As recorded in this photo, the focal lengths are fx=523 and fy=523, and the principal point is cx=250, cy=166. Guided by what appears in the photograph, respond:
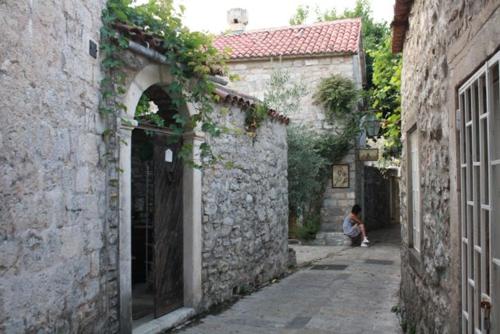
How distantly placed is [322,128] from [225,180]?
8.38 metres

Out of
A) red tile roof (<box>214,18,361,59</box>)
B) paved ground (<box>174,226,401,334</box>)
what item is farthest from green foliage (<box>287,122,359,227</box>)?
paved ground (<box>174,226,401,334</box>)

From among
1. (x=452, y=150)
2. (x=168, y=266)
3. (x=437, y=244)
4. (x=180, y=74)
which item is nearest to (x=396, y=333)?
(x=437, y=244)

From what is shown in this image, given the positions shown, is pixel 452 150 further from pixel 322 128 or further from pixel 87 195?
pixel 322 128

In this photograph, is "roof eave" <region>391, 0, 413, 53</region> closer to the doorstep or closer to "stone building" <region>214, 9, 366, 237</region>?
the doorstep

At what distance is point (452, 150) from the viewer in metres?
3.04

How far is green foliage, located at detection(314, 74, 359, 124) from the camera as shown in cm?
1416

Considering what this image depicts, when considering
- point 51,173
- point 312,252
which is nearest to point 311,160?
point 312,252

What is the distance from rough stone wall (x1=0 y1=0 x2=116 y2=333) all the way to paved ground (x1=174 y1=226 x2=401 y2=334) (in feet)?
5.71

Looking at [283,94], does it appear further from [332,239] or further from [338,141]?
[332,239]

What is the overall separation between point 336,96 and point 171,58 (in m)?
9.84

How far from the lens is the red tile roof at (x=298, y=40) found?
1452 cm

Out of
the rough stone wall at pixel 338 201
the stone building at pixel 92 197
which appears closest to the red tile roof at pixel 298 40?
the rough stone wall at pixel 338 201

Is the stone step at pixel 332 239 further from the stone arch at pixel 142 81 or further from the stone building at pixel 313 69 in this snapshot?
the stone arch at pixel 142 81

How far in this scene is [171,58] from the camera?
4.86 metres
